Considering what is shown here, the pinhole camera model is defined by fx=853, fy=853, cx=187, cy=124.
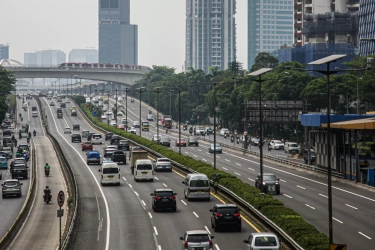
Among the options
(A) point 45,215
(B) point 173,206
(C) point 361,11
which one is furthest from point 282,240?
(C) point 361,11

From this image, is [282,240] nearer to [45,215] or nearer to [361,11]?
[45,215]

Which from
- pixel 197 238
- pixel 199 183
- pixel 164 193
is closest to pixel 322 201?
pixel 199 183

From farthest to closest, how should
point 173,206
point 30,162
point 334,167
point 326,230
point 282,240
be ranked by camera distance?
point 30,162 → point 334,167 → point 173,206 → point 326,230 → point 282,240

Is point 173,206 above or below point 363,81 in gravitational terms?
below

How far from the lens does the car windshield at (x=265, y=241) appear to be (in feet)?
118

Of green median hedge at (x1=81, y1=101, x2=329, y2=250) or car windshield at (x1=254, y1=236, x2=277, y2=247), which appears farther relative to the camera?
green median hedge at (x1=81, y1=101, x2=329, y2=250)

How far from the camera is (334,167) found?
7994 cm

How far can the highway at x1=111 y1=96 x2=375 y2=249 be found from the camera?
4572 cm

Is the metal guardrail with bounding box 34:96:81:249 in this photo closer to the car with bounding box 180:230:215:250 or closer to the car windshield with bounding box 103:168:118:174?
the car windshield with bounding box 103:168:118:174

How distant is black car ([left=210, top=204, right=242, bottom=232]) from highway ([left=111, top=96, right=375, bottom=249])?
4554 mm

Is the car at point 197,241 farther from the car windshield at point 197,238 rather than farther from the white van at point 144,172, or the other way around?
the white van at point 144,172

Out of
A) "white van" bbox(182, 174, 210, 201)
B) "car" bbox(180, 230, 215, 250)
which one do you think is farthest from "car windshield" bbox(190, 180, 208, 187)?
"car" bbox(180, 230, 215, 250)

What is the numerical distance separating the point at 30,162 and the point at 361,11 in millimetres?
113617

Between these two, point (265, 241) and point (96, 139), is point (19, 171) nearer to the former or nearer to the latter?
point (96, 139)
